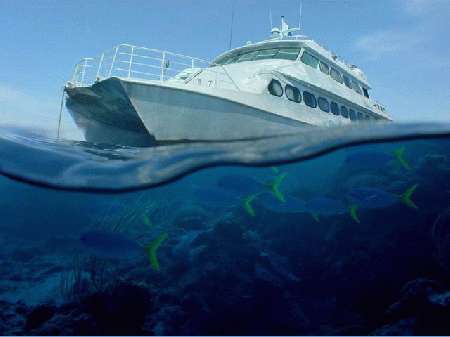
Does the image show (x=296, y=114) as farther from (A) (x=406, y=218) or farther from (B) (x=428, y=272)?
(B) (x=428, y=272)

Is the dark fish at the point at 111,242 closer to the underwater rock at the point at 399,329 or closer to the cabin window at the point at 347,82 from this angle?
the underwater rock at the point at 399,329

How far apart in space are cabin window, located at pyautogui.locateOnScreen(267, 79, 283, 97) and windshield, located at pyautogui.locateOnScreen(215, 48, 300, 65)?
270 cm

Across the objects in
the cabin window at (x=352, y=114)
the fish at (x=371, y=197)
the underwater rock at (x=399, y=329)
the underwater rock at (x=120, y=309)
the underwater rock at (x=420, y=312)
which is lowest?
the underwater rock at (x=120, y=309)

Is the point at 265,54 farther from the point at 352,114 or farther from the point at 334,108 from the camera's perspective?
the point at 352,114

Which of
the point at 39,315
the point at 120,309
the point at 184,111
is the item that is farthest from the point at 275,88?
the point at 39,315

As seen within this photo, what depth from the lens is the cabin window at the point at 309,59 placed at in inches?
526

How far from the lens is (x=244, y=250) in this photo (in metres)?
9.25

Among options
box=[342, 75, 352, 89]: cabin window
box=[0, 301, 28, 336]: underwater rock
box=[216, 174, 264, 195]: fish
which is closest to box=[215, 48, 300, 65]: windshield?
box=[342, 75, 352, 89]: cabin window

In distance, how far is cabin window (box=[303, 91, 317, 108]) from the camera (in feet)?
40.3

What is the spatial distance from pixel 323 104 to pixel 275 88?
10.5 ft

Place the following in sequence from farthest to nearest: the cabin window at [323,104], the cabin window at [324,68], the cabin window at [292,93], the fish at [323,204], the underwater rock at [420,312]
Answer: the cabin window at [324,68], the cabin window at [323,104], the cabin window at [292,93], the fish at [323,204], the underwater rock at [420,312]

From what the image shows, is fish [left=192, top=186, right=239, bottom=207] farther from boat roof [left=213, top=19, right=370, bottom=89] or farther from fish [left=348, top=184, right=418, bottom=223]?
boat roof [left=213, top=19, right=370, bottom=89]

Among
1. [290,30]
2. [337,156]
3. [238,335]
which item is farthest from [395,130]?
Result: [290,30]

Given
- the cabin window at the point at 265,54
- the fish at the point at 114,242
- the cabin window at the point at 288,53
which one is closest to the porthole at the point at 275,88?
the cabin window at the point at 288,53
